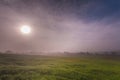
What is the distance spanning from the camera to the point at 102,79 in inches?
1799

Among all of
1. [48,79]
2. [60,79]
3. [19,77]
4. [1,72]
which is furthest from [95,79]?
[1,72]

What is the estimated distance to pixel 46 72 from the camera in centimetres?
4853

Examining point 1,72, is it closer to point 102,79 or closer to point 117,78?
point 102,79

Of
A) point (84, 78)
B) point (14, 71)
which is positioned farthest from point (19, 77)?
point (84, 78)

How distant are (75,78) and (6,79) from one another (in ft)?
62.8

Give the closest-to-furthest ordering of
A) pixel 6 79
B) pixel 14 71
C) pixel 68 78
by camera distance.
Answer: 1. pixel 6 79
2. pixel 68 78
3. pixel 14 71

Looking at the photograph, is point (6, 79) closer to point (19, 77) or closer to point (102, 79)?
point (19, 77)

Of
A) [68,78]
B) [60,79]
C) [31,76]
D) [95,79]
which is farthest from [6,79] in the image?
[95,79]

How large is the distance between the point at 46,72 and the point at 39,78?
796 cm

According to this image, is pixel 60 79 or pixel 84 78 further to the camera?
pixel 84 78

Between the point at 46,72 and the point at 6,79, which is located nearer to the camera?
the point at 6,79

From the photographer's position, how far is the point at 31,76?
136 feet

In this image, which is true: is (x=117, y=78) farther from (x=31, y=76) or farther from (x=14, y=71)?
(x=14, y=71)

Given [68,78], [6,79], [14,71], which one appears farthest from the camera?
[14,71]
